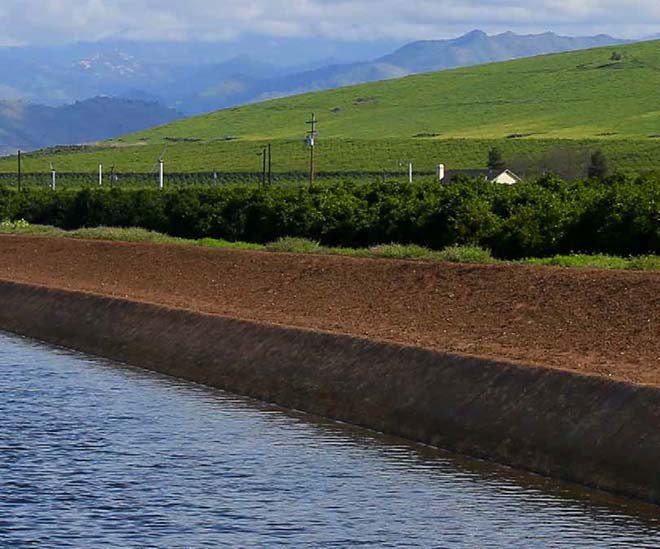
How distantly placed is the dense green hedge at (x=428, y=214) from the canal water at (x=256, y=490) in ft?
54.3

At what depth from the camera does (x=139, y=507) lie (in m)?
15.3

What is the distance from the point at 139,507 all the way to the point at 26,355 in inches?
595

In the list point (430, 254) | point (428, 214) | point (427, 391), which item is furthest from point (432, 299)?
point (428, 214)

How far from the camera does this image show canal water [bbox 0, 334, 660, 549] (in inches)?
559

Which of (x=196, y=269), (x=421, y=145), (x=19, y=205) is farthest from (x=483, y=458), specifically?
(x=421, y=145)

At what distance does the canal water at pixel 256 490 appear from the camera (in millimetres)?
14195

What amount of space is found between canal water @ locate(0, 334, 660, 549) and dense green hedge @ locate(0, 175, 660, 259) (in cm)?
1654

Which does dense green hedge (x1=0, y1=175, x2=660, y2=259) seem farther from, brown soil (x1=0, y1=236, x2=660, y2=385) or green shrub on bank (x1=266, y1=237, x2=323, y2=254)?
brown soil (x1=0, y1=236, x2=660, y2=385)

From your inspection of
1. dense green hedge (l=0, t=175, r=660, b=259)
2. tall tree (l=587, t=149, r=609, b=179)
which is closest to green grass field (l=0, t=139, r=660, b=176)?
tall tree (l=587, t=149, r=609, b=179)

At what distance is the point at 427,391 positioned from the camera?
20.0 m

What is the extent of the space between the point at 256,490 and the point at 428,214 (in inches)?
1133

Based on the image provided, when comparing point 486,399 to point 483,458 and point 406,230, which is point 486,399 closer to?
point 483,458

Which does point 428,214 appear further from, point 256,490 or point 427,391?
point 256,490

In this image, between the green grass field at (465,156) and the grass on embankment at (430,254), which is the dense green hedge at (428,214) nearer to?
the grass on embankment at (430,254)
